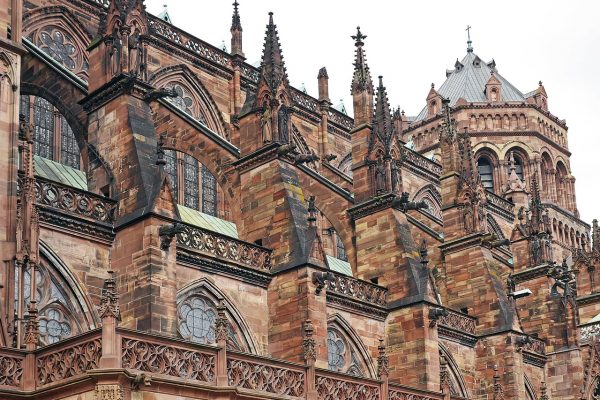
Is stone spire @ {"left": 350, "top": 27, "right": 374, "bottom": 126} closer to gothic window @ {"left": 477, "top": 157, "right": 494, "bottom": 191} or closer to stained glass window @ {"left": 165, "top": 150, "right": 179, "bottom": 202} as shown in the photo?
stained glass window @ {"left": 165, "top": 150, "right": 179, "bottom": 202}

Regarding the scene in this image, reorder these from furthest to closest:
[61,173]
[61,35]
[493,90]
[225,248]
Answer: [493,90]
[61,35]
[61,173]
[225,248]

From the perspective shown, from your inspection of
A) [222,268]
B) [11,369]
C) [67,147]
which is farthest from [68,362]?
[67,147]

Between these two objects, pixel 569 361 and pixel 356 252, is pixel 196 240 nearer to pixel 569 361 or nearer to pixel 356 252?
pixel 356 252

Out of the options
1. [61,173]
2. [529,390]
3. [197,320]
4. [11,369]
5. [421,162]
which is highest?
[421,162]

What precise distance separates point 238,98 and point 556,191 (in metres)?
32.4

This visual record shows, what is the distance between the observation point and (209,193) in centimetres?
3700

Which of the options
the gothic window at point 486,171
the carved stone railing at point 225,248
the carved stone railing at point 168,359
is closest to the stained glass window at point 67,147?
the carved stone railing at point 225,248

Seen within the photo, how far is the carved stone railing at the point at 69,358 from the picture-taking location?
1727cm

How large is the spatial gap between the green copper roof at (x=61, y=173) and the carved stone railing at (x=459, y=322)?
42.9ft

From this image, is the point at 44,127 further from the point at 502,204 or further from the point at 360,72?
the point at 502,204

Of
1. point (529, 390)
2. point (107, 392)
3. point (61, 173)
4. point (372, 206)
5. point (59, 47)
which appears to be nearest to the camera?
point (107, 392)

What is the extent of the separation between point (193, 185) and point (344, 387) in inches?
610

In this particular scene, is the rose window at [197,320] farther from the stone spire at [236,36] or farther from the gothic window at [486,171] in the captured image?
the gothic window at [486,171]

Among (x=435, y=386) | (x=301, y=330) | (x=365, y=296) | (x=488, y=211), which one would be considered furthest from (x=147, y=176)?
(x=488, y=211)
